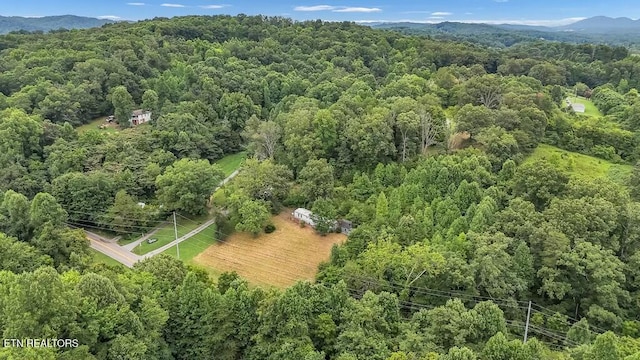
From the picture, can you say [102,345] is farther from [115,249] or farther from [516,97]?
[516,97]

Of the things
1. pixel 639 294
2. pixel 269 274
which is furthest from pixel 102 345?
pixel 639 294

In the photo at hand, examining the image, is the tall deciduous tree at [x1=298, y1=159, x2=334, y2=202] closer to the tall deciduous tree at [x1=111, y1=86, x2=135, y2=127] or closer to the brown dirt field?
the brown dirt field

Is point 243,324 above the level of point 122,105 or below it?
below

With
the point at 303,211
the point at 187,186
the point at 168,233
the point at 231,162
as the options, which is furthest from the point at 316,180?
the point at 231,162

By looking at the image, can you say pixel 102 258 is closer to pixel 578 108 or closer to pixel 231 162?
pixel 231 162

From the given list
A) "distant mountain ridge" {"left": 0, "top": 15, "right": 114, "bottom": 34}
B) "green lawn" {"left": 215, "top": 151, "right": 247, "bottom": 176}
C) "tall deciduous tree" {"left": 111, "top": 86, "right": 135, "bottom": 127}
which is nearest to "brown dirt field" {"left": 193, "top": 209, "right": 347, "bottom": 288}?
"green lawn" {"left": 215, "top": 151, "right": 247, "bottom": 176}

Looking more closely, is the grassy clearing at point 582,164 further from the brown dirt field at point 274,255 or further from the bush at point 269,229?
the bush at point 269,229
